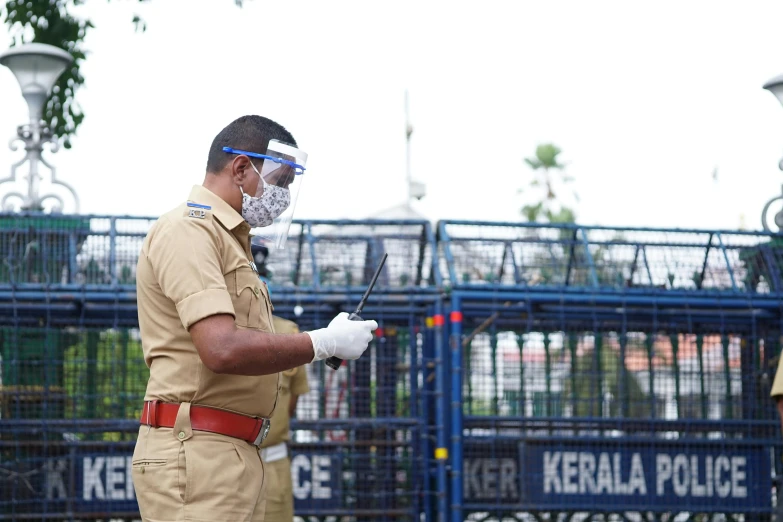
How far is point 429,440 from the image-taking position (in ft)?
23.0

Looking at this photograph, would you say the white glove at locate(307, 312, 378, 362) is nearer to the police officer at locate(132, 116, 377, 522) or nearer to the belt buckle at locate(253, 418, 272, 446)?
the police officer at locate(132, 116, 377, 522)

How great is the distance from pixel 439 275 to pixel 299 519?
1.84 m

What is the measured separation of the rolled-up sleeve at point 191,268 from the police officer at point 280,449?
2.65 metres

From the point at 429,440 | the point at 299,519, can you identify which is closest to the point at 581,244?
the point at 429,440

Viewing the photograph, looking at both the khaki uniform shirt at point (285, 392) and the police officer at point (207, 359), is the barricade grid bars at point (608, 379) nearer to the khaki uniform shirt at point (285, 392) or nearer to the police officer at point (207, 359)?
the khaki uniform shirt at point (285, 392)

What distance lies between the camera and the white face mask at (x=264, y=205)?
3.66m

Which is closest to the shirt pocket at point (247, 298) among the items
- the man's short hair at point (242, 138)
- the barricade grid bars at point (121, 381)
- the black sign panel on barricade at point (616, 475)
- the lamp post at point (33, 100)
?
the man's short hair at point (242, 138)

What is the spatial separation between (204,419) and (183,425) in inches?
2.6

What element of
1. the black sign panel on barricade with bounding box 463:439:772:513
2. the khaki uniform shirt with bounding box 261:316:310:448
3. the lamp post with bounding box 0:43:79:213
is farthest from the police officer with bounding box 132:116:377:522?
the lamp post with bounding box 0:43:79:213

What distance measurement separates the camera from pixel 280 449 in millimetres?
6305

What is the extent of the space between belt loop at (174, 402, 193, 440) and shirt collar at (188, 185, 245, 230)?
59 cm

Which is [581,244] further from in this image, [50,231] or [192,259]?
[192,259]

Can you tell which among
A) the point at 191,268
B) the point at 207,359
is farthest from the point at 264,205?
the point at 207,359

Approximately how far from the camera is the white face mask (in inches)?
144
